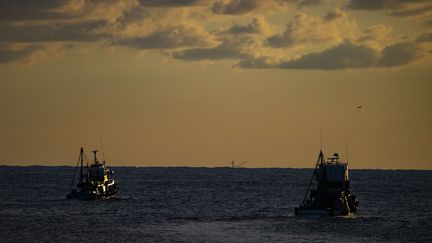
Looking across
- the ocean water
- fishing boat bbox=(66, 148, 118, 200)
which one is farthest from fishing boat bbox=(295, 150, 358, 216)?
fishing boat bbox=(66, 148, 118, 200)

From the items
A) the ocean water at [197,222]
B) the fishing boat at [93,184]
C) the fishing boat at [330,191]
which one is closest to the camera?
the ocean water at [197,222]

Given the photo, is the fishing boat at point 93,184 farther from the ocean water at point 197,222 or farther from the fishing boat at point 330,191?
the fishing boat at point 330,191

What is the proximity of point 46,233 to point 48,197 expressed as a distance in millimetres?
78970

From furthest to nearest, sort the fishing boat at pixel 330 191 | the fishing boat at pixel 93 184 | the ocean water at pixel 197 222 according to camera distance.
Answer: the fishing boat at pixel 93 184 → the fishing boat at pixel 330 191 → the ocean water at pixel 197 222

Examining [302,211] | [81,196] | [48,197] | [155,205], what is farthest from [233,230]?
[48,197]

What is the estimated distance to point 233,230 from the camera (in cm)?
10594

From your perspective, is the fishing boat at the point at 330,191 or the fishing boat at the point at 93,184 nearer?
the fishing boat at the point at 330,191

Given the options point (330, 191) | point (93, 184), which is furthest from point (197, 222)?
point (93, 184)

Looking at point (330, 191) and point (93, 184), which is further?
point (93, 184)

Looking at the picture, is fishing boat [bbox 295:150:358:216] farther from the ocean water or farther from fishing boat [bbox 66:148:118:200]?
fishing boat [bbox 66:148:118:200]

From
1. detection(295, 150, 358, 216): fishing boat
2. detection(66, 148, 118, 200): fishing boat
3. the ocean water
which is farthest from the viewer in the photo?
detection(66, 148, 118, 200): fishing boat

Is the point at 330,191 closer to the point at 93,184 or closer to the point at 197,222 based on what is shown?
the point at 197,222

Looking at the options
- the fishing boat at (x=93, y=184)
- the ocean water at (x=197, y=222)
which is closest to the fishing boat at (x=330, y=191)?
the ocean water at (x=197, y=222)

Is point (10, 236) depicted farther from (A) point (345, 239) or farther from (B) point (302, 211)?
(B) point (302, 211)
